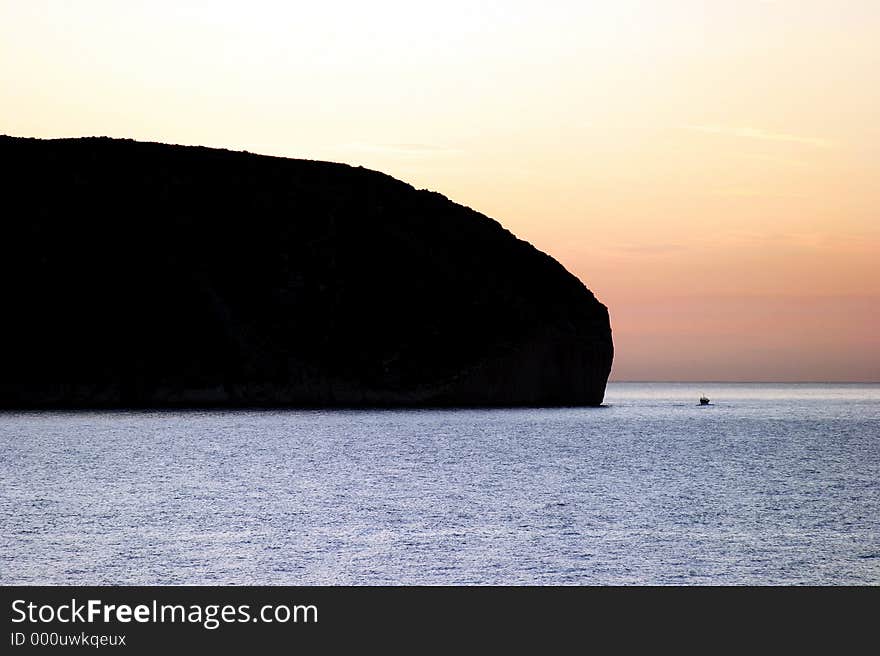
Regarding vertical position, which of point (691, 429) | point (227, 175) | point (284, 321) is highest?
point (227, 175)

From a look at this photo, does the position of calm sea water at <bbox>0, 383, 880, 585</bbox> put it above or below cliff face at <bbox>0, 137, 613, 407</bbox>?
below

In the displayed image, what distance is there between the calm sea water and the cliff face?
2779 cm

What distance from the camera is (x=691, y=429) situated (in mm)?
106938

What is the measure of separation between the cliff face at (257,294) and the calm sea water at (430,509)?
1094 inches

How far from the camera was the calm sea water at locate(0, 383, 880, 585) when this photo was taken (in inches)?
1273

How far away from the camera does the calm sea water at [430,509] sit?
32.3m

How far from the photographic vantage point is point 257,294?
417 ft

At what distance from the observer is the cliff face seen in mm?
115625

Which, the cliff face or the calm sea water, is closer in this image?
the calm sea water
